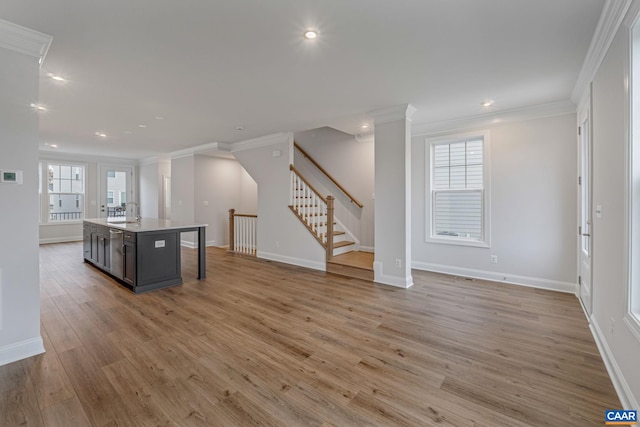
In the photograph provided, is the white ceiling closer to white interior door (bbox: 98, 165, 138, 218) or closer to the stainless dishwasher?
the stainless dishwasher

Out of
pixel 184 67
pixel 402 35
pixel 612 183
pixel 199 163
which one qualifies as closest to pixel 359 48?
pixel 402 35

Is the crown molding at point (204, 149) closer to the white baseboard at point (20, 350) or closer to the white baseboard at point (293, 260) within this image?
the white baseboard at point (293, 260)

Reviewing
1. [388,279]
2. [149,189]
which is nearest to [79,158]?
[149,189]

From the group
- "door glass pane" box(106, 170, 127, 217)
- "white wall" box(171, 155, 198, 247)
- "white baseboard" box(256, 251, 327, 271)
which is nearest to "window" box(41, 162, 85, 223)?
"door glass pane" box(106, 170, 127, 217)

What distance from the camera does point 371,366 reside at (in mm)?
2172

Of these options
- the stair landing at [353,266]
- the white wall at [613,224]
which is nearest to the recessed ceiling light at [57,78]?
the stair landing at [353,266]

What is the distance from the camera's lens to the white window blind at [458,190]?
15.0 ft

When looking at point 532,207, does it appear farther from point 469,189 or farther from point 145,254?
point 145,254

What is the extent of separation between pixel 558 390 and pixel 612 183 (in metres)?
1.51

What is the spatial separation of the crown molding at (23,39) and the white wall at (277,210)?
12.1ft

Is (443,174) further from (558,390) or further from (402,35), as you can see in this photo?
(558,390)

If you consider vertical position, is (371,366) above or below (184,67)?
below

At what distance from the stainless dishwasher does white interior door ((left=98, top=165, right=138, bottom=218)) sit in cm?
499

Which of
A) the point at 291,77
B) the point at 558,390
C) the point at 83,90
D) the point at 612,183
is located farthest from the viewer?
the point at 83,90
